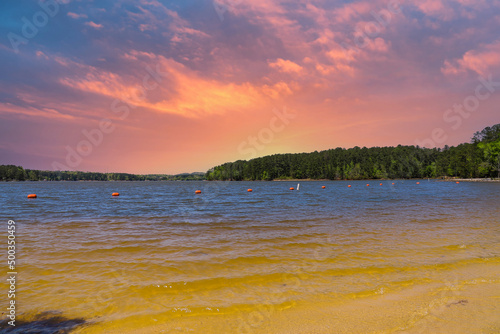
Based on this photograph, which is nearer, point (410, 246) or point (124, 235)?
point (410, 246)

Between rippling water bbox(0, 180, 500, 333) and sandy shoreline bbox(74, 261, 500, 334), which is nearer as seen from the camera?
sandy shoreline bbox(74, 261, 500, 334)

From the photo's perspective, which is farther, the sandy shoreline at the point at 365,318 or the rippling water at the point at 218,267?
the rippling water at the point at 218,267

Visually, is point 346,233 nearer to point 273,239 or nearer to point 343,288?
point 273,239

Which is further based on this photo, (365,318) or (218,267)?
(218,267)

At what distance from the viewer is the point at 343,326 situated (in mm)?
4766

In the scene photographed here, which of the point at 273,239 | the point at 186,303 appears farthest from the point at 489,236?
the point at 186,303

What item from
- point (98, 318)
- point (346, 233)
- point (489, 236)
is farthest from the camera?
point (346, 233)

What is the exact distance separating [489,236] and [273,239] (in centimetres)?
1004

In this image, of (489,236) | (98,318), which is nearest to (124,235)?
(98,318)

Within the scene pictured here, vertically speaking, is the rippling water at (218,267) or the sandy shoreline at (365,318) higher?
the sandy shoreline at (365,318)

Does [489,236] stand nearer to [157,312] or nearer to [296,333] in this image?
[296,333]

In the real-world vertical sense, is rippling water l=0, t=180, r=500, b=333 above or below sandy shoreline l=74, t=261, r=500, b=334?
below

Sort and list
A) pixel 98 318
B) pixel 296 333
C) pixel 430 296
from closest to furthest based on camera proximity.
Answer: pixel 296 333 < pixel 98 318 < pixel 430 296

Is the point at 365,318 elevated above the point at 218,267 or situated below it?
above
